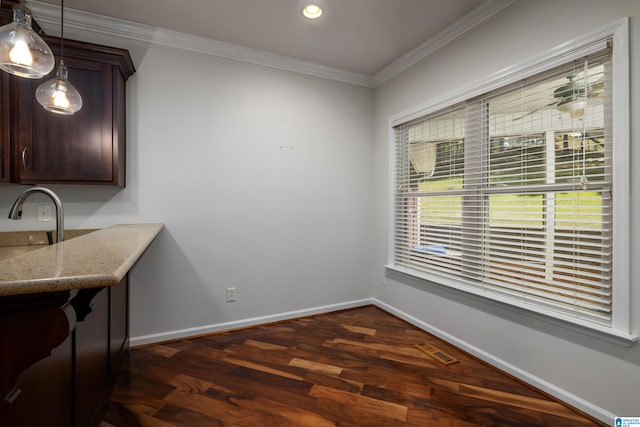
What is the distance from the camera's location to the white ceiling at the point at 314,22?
218 cm

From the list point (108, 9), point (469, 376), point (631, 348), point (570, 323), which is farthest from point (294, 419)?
point (108, 9)

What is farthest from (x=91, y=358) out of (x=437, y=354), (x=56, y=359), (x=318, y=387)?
(x=437, y=354)

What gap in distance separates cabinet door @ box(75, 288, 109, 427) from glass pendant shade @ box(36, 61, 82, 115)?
3.36 feet

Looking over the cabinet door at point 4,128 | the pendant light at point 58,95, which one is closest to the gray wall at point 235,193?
the cabinet door at point 4,128

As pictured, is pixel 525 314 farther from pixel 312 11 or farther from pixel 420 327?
pixel 312 11

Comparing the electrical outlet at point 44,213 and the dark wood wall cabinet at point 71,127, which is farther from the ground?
the dark wood wall cabinet at point 71,127

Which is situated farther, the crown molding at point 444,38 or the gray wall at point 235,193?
the gray wall at point 235,193

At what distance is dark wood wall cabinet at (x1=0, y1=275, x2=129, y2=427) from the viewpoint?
80 cm

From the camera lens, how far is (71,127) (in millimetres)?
2074

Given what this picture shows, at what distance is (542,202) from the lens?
6.36ft

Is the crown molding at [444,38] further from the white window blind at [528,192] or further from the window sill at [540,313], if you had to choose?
the window sill at [540,313]

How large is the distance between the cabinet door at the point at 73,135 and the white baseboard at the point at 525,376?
9.39ft

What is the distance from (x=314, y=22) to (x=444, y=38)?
1108mm

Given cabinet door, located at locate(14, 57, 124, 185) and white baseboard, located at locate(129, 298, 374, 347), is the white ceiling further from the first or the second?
white baseboard, located at locate(129, 298, 374, 347)
